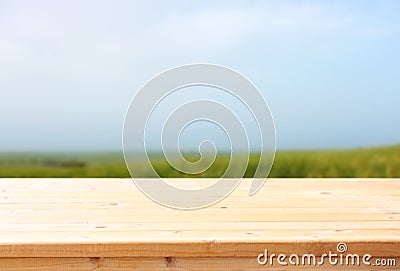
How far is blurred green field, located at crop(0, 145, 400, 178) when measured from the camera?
371 centimetres

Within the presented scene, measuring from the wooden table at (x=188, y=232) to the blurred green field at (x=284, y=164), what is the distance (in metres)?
2.04

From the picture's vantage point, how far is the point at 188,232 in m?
1.22

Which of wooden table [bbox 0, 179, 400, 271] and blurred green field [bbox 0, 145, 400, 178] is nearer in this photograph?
wooden table [bbox 0, 179, 400, 271]

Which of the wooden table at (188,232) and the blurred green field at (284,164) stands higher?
the blurred green field at (284,164)

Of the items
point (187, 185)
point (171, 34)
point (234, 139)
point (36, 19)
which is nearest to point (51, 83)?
point (36, 19)

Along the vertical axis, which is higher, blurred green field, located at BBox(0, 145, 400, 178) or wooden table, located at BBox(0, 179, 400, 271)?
blurred green field, located at BBox(0, 145, 400, 178)

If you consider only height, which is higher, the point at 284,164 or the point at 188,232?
the point at 284,164

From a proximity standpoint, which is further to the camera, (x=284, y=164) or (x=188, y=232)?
(x=284, y=164)

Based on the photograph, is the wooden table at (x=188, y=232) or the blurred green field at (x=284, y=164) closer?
the wooden table at (x=188, y=232)

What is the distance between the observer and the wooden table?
1.15 meters

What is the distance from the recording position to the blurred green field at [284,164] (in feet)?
12.2

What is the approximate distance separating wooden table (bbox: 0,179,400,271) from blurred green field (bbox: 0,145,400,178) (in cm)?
204

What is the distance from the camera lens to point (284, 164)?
3.66 meters

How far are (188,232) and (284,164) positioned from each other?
2.52 m
